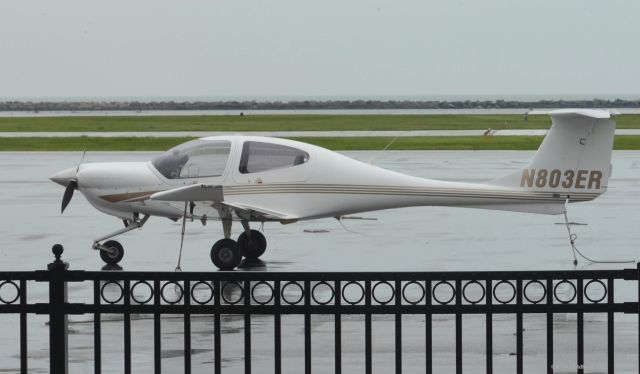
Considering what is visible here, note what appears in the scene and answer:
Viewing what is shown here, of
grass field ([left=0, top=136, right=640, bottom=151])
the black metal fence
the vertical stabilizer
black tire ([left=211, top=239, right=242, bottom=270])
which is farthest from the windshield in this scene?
grass field ([left=0, top=136, right=640, bottom=151])

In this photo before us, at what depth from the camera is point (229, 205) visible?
17.6m

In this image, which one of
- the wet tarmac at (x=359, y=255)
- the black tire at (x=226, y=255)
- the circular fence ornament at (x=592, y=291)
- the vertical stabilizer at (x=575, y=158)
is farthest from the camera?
the vertical stabilizer at (x=575, y=158)

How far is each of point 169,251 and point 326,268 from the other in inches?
122

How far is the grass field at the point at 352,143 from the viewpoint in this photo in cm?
5256

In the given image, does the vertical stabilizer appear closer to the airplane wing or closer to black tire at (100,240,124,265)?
the airplane wing

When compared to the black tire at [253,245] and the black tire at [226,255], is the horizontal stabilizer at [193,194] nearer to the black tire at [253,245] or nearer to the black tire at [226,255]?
the black tire at [226,255]

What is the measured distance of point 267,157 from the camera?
18.1m

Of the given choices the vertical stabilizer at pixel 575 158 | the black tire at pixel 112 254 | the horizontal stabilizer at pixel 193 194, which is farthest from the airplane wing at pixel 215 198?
the vertical stabilizer at pixel 575 158

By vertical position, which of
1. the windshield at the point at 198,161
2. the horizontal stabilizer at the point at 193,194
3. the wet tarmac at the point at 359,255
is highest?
the windshield at the point at 198,161

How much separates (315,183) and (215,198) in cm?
137

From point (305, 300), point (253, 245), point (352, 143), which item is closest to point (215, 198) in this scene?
point (253, 245)

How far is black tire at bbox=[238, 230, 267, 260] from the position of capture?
733 inches

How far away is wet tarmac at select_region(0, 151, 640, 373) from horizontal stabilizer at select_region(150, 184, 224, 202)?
90 cm

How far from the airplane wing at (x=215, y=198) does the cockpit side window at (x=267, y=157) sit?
0.53m
